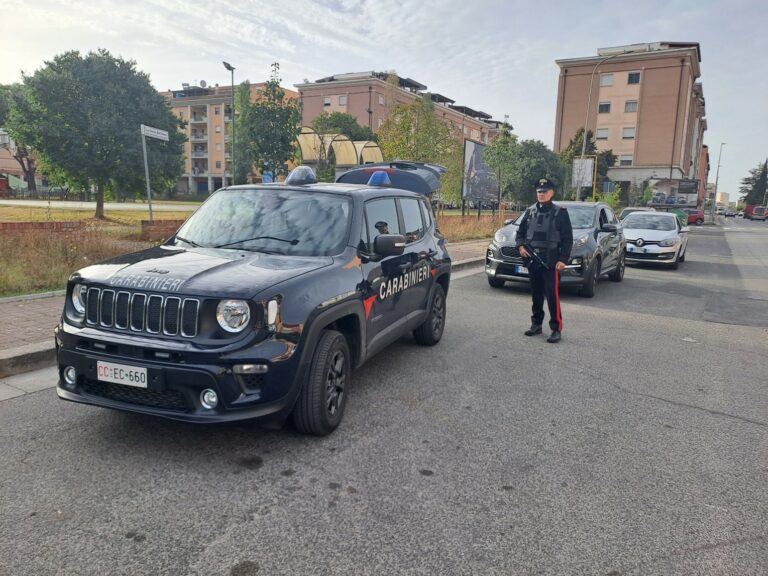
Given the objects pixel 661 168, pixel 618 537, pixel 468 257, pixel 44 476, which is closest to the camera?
pixel 618 537

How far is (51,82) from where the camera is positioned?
26016 mm

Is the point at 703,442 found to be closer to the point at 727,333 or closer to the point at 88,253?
the point at 727,333

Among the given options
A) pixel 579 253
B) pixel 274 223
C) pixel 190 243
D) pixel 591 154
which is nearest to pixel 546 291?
pixel 579 253

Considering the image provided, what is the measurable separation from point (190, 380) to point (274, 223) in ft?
5.45

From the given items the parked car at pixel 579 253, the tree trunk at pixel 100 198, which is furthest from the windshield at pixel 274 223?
the tree trunk at pixel 100 198

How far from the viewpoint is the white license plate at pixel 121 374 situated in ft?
10.7

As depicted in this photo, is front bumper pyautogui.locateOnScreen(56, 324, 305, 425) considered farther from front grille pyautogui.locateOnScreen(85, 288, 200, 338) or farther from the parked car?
the parked car

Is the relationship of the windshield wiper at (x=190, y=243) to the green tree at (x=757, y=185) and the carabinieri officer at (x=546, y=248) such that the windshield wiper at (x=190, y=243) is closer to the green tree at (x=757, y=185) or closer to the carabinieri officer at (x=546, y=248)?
the carabinieri officer at (x=546, y=248)

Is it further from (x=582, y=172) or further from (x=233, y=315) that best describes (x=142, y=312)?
(x=582, y=172)

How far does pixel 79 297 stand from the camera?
3658mm

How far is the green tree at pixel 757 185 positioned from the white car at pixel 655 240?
134643 millimetres

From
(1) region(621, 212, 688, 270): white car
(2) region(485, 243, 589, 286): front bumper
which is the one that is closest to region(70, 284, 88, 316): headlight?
(2) region(485, 243, 589, 286): front bumper

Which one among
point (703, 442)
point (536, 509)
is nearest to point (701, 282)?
point (703, 442)

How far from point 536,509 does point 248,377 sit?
179cm
